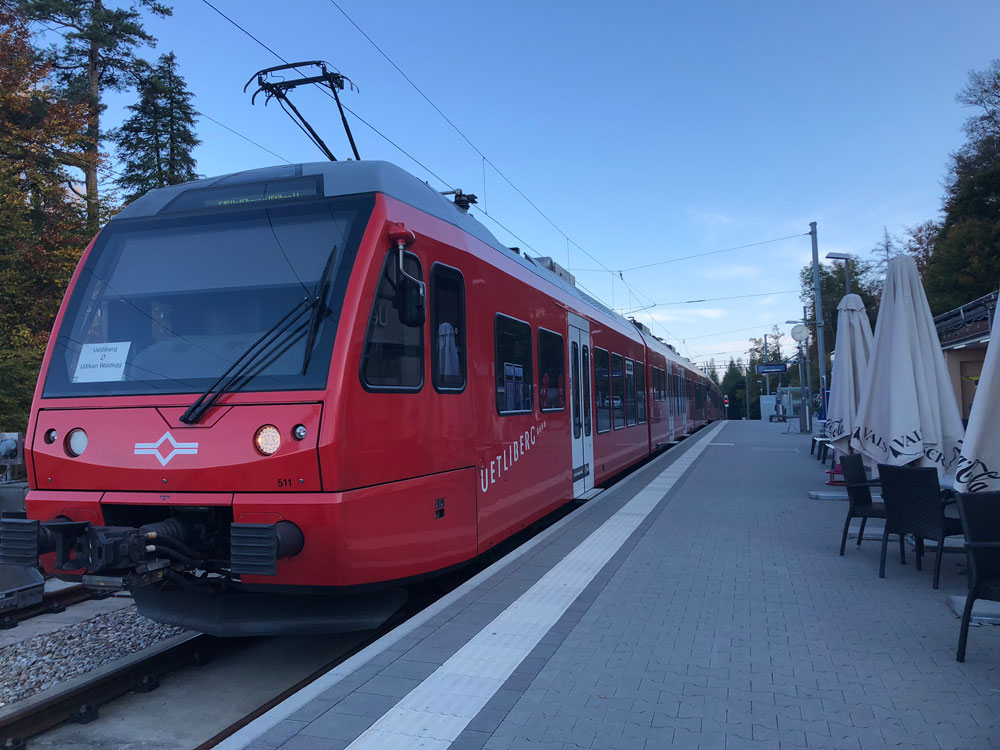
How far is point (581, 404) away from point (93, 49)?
21466 mm

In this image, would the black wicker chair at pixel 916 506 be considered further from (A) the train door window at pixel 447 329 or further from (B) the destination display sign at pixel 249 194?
(B) the destination display sign at pixel 249 194

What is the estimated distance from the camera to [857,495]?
7133 mm

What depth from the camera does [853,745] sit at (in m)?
3.19

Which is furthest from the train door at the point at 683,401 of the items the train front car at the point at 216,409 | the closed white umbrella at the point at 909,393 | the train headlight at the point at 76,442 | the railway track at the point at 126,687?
the train headlight at the point at 76,442

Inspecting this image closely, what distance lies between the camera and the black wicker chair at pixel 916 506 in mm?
5691

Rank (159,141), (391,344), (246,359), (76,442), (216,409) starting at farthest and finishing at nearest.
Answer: (159,141), (391,344), (76,442), (246,359), (216,409)

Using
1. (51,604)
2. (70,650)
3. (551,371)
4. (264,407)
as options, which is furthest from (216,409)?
(551,371)

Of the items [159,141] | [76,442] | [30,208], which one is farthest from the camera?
[159,141]

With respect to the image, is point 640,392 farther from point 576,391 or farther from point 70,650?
point 70,650

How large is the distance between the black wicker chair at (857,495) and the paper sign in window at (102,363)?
625 centimetres

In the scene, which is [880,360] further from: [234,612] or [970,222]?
[970,222]

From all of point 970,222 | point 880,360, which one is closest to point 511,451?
point 880,360

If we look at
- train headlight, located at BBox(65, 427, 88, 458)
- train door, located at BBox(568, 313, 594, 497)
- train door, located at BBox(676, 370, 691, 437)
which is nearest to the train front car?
train headlight, located at BBox(65, 427, 88, 458)

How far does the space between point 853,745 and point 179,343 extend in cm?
448
